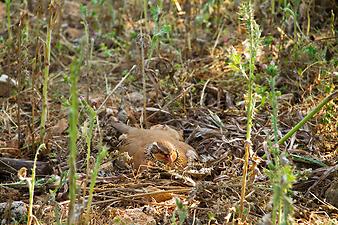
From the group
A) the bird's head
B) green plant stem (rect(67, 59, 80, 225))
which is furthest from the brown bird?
green plant stem (rect(67, 59, 80, 225))

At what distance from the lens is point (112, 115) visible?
9.82 feet

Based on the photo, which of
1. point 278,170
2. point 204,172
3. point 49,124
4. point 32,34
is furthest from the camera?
point 32,34

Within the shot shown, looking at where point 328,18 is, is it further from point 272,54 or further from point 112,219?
point 112,219

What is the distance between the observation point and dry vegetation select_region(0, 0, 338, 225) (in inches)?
83.8

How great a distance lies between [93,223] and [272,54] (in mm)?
1752

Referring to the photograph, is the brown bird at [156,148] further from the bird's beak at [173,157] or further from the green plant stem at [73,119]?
the green plant stem at [73,119]

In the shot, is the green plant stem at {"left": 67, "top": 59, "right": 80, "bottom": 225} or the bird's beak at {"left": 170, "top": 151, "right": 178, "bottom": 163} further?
the bird's beak at {"left": 170, "top": 151, "right": 178, "bottom": 163}

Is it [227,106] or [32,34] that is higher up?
[32,34]

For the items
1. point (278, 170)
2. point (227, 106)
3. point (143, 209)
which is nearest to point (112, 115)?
point (227, 106)

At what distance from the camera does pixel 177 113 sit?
3.09 m

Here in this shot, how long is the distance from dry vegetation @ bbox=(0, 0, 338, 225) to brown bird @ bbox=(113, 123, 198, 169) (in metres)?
0.06

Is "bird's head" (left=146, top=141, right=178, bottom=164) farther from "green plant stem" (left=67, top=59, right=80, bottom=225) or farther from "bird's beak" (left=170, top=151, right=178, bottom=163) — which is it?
"green plant stem" (left=67, top=59, right=80, bottom=225)

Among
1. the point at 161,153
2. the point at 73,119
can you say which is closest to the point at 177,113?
the point at 161,153

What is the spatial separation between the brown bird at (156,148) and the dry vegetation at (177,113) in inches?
2.2
